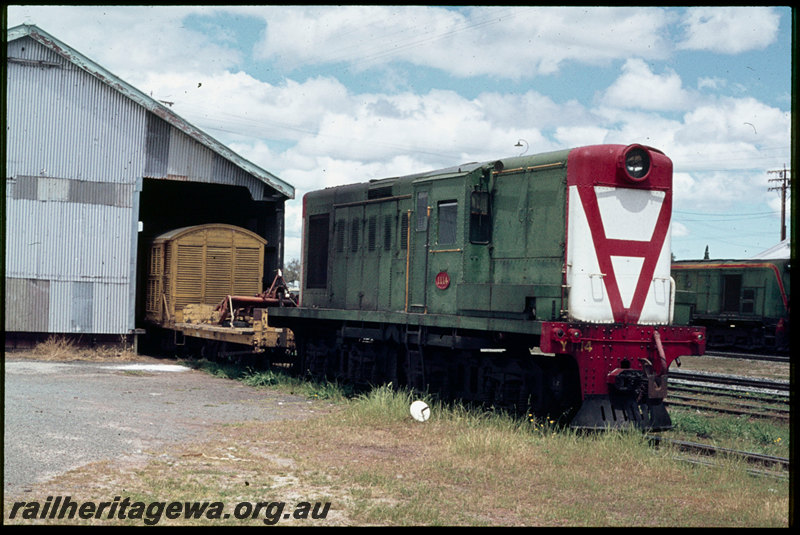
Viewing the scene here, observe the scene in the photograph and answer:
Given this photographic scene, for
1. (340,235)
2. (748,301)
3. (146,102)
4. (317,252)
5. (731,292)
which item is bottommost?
(748,301)

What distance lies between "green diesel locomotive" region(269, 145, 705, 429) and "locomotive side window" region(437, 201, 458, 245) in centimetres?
2

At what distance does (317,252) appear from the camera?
642 inches

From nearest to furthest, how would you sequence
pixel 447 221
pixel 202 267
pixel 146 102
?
pixel 447 221 < pixel 146 102 < pixel 202 267

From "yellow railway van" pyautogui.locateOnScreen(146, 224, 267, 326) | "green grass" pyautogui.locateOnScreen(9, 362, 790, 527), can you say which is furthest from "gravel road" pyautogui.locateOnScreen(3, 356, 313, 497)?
"yellow railway van" pyautogui.locateOnScreen(146, 224, 267, 326)

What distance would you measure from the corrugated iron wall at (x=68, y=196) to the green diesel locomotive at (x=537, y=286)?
9331mm

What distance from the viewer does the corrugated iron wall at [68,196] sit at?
787 inches

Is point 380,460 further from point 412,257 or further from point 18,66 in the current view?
point 18,66

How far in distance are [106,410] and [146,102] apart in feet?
37.2

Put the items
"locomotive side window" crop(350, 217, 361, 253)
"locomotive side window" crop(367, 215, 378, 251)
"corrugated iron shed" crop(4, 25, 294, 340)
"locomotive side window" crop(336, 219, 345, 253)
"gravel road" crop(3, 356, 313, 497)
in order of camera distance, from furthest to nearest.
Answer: "corrugated iron shed" crop(4, 25, 294, 340), "locomotive side window" crop(336, 219, 345, 253), "locomotive side window" crop(350, 217, 361, 253), "locomotive side window" crop(367, 215, 378, 251), "gravel road" crop(3, 356, 313, 497)

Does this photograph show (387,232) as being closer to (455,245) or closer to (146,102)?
(455,245)

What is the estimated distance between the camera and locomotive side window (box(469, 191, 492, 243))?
11.9m

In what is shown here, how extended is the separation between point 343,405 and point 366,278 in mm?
2385

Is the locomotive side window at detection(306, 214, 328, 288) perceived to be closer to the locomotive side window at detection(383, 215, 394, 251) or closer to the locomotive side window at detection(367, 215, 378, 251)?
the locomotive side window at detection(367, 215, 378, 251)

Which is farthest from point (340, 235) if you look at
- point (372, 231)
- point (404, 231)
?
point (404, 231)
